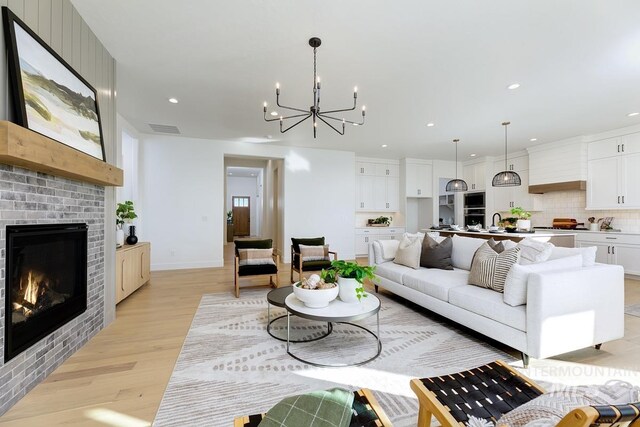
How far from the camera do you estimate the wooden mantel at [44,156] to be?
1502 millimetres

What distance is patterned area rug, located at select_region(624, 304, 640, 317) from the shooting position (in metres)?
3.30

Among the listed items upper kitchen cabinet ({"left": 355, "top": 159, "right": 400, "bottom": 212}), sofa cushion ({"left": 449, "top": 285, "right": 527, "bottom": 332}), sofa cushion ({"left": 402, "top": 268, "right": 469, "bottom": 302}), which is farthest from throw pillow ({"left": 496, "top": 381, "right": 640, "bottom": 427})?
upper kitchen cabinet ({"left": 355, "top": 159, "right": 400, "bottom": 212})

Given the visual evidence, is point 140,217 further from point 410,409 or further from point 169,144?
point 410,409

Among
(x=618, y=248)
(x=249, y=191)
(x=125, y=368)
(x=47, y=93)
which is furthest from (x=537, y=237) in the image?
(x=249, y=191)

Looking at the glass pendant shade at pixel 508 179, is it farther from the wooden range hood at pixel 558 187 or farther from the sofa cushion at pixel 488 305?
the sofa cushion at pixel 488 305

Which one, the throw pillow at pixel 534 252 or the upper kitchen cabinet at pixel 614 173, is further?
the upper kitchen cabinet at pixel 614 173

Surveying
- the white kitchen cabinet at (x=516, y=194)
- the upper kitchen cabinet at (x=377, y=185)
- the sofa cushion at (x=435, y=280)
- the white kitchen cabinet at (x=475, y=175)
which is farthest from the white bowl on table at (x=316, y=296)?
the white kitchen cabinet at (x=475, y=175)

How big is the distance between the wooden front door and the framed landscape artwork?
35.5 feet

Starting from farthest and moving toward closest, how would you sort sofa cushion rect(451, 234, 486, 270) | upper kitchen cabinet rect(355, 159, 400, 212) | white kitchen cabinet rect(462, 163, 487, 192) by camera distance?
upper kitchen cabinet rect(355, 159, 400, 212), white kitchen cabinet rect(462, 163, 487, 192), sofa cushion rect(451, 234, 486, 270)

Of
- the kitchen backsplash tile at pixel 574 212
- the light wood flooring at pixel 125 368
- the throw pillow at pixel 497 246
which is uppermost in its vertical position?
the kitchen backsplash tile at pixel 574 212

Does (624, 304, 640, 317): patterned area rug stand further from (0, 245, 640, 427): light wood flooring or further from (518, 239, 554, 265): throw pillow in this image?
(518, 239, 554, 265): throw pillow

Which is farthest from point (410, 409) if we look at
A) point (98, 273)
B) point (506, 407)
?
point (98, 273)

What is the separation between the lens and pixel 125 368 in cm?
218

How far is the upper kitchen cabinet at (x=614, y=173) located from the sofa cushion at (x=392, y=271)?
4807 millimetres
